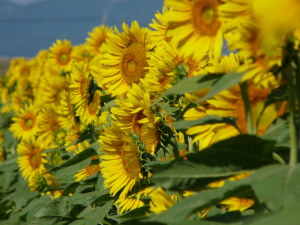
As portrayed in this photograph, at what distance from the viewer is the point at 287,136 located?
2.96 ft

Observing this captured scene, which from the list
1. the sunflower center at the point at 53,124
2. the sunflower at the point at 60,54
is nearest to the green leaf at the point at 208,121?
the sunflower center at the point at 53,124

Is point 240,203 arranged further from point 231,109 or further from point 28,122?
point 28,122

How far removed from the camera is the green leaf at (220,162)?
2.86 ft

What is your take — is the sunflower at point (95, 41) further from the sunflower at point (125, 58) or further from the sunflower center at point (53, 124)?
the sunflower at point (125, 58)

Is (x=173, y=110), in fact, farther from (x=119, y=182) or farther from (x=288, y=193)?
(x=288, y=193)

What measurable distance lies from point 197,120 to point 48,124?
2.84 m

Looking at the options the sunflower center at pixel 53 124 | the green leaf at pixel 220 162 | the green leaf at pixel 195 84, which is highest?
the sunflower center at pixel 53 124

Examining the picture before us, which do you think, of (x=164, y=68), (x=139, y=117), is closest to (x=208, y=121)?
(x=139, y=117)

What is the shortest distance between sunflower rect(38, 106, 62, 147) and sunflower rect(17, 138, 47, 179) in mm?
89

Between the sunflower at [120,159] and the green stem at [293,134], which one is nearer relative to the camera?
the green stem at [293,134]

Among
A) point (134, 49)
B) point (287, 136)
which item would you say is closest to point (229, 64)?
point (287, 136)

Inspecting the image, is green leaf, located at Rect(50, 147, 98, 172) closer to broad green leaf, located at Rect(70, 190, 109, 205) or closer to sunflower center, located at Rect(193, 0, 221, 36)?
broad green leaf, located at Rect(70, 190, 109, 205)

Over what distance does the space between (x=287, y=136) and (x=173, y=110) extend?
2.08 ft

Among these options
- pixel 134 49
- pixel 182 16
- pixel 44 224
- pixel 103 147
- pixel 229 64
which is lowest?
pixel 44 224
